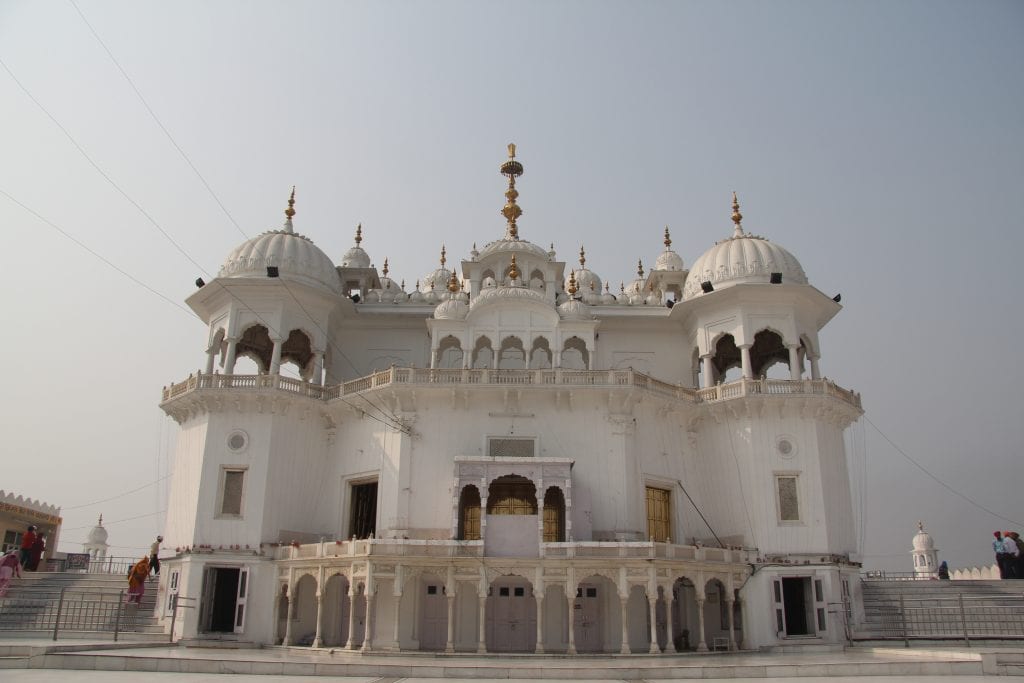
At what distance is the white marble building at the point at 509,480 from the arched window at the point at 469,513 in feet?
0.21

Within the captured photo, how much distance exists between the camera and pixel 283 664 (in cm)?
1540

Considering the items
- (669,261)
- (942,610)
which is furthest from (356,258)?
(942,610)

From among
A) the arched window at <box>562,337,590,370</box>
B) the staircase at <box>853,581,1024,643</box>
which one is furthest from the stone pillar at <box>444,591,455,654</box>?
the staircase at <box>853,581,1024,643</box>

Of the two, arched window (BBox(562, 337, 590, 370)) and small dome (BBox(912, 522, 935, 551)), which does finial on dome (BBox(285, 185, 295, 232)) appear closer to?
arched window (BBox(562, 337, 590, 370))

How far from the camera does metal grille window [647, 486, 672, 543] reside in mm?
27344

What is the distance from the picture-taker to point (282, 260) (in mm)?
29906

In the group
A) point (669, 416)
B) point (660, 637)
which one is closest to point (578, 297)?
point (669, 416)

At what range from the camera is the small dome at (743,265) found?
97.7 feet

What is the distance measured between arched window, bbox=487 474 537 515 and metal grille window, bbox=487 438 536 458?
872 millimetres

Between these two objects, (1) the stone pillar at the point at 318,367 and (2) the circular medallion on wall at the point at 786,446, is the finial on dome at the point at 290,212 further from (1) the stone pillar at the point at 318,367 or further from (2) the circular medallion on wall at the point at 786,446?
(2) the circular medallion on wall at the point at 786,446

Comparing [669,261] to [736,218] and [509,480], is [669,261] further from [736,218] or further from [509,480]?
[509,480]

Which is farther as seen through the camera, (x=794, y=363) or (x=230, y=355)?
(x=794, y=363)

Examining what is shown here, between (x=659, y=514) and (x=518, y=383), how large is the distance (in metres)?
6.69

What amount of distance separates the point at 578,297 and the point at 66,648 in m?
21.2
